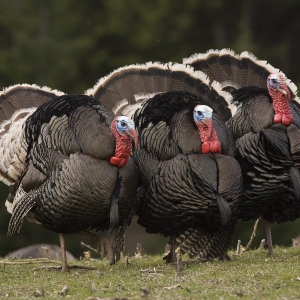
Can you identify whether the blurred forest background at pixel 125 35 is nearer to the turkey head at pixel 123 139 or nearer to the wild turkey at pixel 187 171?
the wild turkey at pixel 187 171

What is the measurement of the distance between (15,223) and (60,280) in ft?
3.55

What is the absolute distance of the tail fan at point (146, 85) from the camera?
10016mm

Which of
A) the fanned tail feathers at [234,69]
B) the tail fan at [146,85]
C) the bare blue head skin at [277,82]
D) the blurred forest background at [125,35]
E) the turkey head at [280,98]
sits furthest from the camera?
the blurred forest background at [125,35]

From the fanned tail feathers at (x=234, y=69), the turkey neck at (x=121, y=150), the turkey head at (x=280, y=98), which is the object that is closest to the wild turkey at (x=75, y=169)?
the turkey neck at (x=121, y=150)

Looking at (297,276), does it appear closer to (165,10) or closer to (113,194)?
(113,194)

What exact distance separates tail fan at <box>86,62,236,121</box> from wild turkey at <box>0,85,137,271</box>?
3.45 ft

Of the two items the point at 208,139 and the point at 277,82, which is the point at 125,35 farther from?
the point at 208,139

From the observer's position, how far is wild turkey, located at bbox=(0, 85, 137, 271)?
28.2 ft

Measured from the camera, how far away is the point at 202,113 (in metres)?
8.87

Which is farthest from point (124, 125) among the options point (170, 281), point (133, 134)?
point (170, 281)

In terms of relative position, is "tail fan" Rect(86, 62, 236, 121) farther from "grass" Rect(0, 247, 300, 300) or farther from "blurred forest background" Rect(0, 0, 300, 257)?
"blurred forest background" Rect(0, 0, 300, 257)

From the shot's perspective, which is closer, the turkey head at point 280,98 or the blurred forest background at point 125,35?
the turkey head at point 280,98

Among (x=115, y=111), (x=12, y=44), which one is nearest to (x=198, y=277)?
(x=115, y=111)

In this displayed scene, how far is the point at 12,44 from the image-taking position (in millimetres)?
23938
